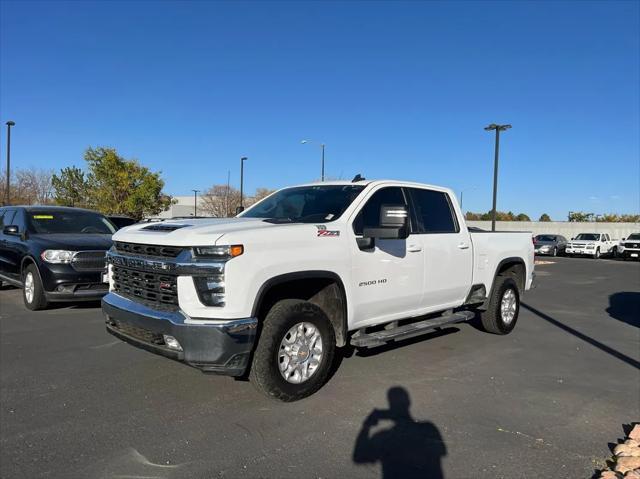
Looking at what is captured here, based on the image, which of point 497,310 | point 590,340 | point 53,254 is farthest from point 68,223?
point 590,340

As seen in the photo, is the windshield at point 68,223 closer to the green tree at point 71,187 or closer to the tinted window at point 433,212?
the tinted window at point 433,212

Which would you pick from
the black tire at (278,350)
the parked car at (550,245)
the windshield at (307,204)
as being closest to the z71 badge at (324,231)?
the windshield at (307,204)

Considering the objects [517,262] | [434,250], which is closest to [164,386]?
[434,250]

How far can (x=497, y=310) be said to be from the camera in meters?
7.16

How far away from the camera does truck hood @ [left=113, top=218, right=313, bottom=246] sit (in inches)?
156

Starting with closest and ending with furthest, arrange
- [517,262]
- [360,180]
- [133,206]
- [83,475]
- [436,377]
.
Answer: [83,475]
[436,377]
[360,180]
[517,262]
[133,206]

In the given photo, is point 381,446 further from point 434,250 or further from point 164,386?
point 434,250

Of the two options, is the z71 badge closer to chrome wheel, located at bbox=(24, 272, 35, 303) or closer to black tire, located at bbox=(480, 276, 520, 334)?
black tire, located at bbox=(480, 276, 520, 334)

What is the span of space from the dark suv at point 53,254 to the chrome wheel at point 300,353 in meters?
4.99

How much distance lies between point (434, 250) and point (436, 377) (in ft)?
4.67

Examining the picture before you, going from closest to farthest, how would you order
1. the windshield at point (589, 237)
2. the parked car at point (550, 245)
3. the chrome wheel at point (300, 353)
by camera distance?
the chrome wheel at point (300, 353) → the parked car at point (550, 245) → the windshield at point (589, 237)

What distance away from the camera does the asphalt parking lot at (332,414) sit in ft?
11.1

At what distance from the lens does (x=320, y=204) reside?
5.34 m

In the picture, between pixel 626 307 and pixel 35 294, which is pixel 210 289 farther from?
pixel 626 307
